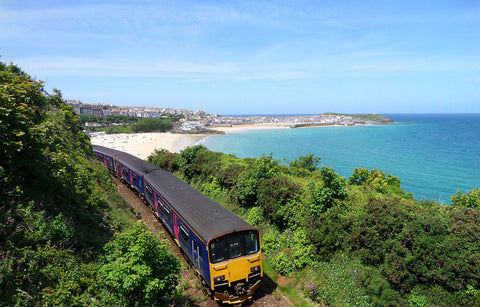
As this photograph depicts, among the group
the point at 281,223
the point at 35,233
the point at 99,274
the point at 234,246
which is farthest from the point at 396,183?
the point at 35,233

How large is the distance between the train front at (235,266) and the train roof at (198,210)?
1.12 feet

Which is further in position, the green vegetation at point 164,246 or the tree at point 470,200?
the tree at point 470,200

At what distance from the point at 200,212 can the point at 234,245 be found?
2.35 m

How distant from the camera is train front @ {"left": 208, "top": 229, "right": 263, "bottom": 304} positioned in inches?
342

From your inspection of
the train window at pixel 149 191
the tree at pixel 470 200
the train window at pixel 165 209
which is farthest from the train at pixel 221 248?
the tree at pixel 470 200

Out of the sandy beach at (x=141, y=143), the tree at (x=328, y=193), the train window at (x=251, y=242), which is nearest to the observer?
the train window at (x=251, y=242)

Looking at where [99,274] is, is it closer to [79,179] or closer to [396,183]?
[79,179]

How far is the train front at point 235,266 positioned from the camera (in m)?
8.68

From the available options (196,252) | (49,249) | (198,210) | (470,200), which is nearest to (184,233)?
(198,210)

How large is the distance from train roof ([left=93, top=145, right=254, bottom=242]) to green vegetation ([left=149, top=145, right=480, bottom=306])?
3539 mm

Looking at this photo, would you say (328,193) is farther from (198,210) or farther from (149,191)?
(149,191)

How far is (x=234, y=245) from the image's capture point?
8984mm

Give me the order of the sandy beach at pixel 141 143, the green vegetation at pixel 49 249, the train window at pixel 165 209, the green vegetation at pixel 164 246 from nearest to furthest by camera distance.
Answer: the green vegetation at pixel 49 249, the green vegetation at pixel 164 246, the train window at pixel 165 209, the sandy beach at pixel 141 143

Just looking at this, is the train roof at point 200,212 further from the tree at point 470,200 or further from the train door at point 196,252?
the tree at point 470,200
